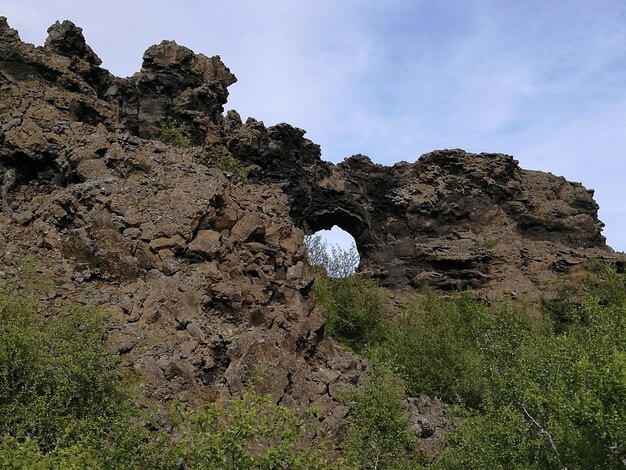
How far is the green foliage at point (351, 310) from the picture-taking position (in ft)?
151

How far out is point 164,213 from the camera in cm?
2856

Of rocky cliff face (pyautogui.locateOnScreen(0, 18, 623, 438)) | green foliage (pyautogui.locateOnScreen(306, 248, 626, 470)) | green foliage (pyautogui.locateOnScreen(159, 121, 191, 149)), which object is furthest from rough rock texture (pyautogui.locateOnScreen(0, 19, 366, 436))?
green foliage (pyautogui.locateOnScreen(159, 121, 191, 149))

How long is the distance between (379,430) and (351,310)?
27.6m

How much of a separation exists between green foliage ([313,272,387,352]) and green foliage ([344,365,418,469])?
21.4 meters

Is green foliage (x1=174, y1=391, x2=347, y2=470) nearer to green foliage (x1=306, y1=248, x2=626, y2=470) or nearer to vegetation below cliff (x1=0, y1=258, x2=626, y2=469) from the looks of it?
vegetation below cliff (x1=0, y1=258, x2=626, y2=469)

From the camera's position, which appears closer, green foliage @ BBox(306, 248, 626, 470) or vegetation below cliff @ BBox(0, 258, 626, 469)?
vegetation below cliff @ BBox(0, 258, 626, 469)

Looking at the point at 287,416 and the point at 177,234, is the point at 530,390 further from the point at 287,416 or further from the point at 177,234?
the point at 177,234

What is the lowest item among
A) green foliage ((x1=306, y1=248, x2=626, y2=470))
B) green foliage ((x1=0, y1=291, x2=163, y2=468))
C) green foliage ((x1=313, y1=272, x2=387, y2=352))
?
green foliage ((x1=0, y1=291, x2=163, y2=468))

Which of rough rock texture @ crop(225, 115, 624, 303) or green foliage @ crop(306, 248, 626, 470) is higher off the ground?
Answer: rough rock texture @ crop(225, 115, 624, 303)

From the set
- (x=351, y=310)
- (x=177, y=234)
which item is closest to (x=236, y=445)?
(x=177, y=234)

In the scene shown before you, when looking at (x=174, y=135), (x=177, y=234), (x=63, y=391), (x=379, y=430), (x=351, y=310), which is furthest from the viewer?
(x=351, y=310)

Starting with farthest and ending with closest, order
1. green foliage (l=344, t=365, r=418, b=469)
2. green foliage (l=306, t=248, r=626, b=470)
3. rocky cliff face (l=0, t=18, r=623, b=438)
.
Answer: rocky cliff face (l=0, t=18, r=623, b=438) < green foliage (l=344, t=365, r=418, b=469) < green foliage (l=306, t=248, r=626, b=470)

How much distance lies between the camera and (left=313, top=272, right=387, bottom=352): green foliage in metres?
46.0

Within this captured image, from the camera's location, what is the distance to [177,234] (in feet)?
90.9
